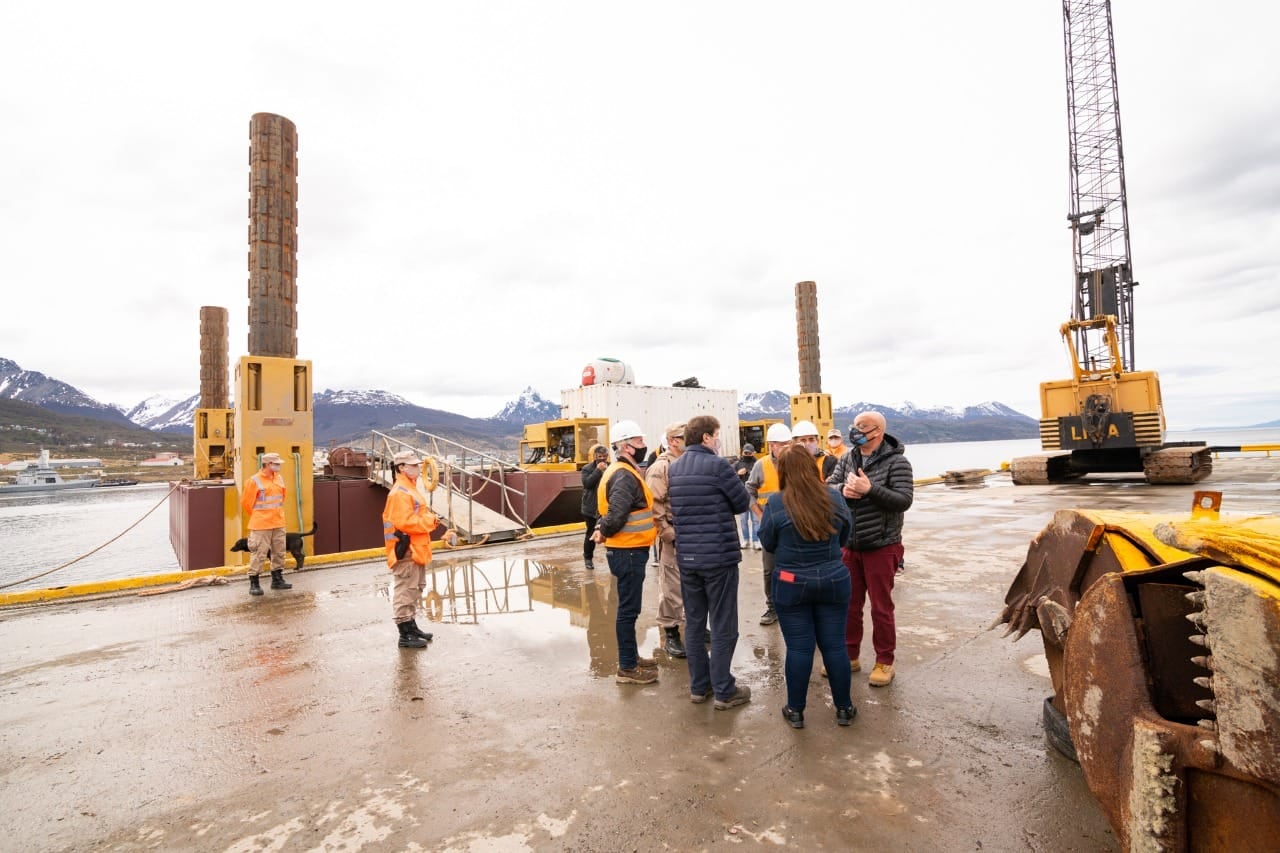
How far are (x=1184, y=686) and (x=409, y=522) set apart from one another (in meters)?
4.74

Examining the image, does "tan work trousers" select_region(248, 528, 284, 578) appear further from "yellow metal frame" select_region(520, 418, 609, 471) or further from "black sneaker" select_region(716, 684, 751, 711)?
"yellow metal frame" select_region(520, 418, 609, 471)

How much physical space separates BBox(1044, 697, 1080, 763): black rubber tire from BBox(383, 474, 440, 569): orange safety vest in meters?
4.22

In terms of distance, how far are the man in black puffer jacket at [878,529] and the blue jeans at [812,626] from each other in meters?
0.53

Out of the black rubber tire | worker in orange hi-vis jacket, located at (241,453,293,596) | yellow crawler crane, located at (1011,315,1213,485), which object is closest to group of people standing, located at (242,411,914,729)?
the black rubber tire

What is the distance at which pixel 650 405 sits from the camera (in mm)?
19531

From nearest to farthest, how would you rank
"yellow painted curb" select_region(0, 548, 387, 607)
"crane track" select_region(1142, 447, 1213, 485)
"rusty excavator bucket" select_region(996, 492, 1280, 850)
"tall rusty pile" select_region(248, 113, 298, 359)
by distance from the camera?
"rusty excavator bucket" select_region(996, 492, 1280, 850)
"yellow painted curb" select_region(0, 548, 387, 607)
"tall rusty pile" select_region(248, 113, 298, 359)
"crane track" select_region(1142, 447, 1213, 485)

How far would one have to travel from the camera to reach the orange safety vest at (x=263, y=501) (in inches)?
271

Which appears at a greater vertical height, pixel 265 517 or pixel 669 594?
pixel 265 517

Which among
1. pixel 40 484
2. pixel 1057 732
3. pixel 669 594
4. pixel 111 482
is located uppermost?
pixel 669 594

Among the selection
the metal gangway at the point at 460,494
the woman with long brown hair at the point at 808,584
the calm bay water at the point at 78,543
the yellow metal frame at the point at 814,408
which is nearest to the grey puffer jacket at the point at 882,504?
the woman with long brown hair at the point at 808,584

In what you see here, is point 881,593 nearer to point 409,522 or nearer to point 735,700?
point 735,700

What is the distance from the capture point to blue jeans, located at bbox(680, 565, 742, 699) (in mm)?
3660

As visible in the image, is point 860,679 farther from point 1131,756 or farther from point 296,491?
point 296,491

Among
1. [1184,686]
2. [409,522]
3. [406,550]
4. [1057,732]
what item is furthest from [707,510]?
[406,550]
